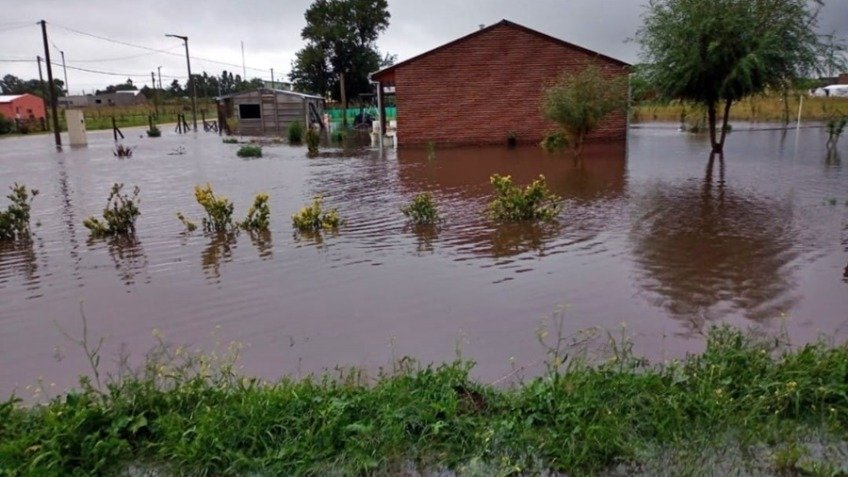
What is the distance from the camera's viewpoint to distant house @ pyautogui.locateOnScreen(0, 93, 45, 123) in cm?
6456

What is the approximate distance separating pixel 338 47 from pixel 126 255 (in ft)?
194

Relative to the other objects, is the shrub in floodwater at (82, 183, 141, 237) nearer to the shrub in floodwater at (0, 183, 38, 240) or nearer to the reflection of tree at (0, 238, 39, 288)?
the reflection of tree at (0, 238, 39, 288)

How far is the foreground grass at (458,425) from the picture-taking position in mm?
3486

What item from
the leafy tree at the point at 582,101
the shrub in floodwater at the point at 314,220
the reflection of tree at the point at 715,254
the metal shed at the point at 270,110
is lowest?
the reflection of tree at the point at 715,254

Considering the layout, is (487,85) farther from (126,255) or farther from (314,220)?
(126,255)

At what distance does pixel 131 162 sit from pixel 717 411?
24.3 metres

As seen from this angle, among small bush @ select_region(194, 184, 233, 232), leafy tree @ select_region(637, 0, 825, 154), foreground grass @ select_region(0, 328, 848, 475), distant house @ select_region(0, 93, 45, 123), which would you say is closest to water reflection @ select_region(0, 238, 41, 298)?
small bush @ select_region(194, 184, 233, 232)

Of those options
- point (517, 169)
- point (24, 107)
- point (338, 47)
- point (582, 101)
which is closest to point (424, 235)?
point (517, 169)

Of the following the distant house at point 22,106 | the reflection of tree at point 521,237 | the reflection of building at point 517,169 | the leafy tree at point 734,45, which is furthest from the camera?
the distant house at point 22,106

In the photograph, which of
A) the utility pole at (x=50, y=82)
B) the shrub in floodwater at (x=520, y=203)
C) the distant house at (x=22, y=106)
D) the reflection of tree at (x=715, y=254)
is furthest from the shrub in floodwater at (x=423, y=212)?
the distant house at (x=22, y=106)

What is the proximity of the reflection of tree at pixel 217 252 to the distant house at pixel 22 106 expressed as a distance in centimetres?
6232

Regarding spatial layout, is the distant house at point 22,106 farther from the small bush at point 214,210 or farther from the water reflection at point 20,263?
the small bush at point 214,210

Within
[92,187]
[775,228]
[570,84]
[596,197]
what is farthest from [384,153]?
[775,228]

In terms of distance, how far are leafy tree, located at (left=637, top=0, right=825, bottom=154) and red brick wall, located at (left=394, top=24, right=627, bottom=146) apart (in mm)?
7994
